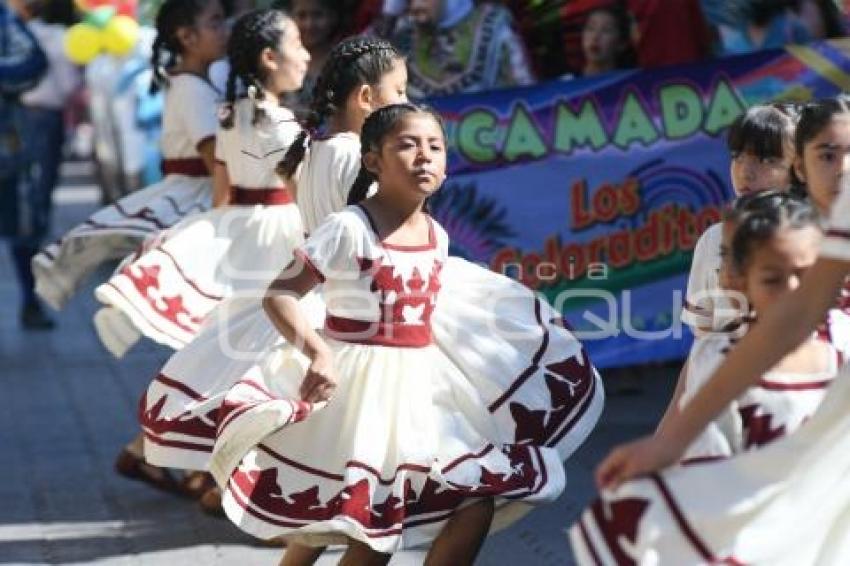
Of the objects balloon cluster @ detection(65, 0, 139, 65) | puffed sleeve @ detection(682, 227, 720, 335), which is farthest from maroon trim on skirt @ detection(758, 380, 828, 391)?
balloon cluster @ detection(65, 0, 139, 65)

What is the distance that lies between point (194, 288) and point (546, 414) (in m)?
2.00

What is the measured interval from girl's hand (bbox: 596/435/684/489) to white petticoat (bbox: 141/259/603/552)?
1567 mm

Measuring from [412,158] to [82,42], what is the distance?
7269mm

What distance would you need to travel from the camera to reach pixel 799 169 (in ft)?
19.1

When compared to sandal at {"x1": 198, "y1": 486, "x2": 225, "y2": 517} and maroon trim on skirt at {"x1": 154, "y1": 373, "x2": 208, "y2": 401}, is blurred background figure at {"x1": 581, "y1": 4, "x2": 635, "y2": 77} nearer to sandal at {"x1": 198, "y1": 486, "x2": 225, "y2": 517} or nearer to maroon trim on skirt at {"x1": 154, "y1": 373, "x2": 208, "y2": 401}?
sandal at {"x1": 198, "y1": 486, "x2": 225, "y2": 517}

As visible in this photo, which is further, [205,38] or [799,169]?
[205,38]

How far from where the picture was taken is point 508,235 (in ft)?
28.9

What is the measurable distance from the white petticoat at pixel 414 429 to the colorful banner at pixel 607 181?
2.80 m

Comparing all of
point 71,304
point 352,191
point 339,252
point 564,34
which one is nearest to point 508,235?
point 564,34

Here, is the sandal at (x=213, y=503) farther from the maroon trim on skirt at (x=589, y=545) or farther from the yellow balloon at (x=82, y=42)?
the yellow balloon at (x=82, y=42)

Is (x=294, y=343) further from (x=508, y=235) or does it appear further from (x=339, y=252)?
(x=508, y=235)

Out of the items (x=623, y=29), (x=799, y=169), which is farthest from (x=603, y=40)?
(x=799, y=169)

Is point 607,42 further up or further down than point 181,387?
further up

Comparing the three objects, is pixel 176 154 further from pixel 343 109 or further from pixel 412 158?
pixel 412 158
